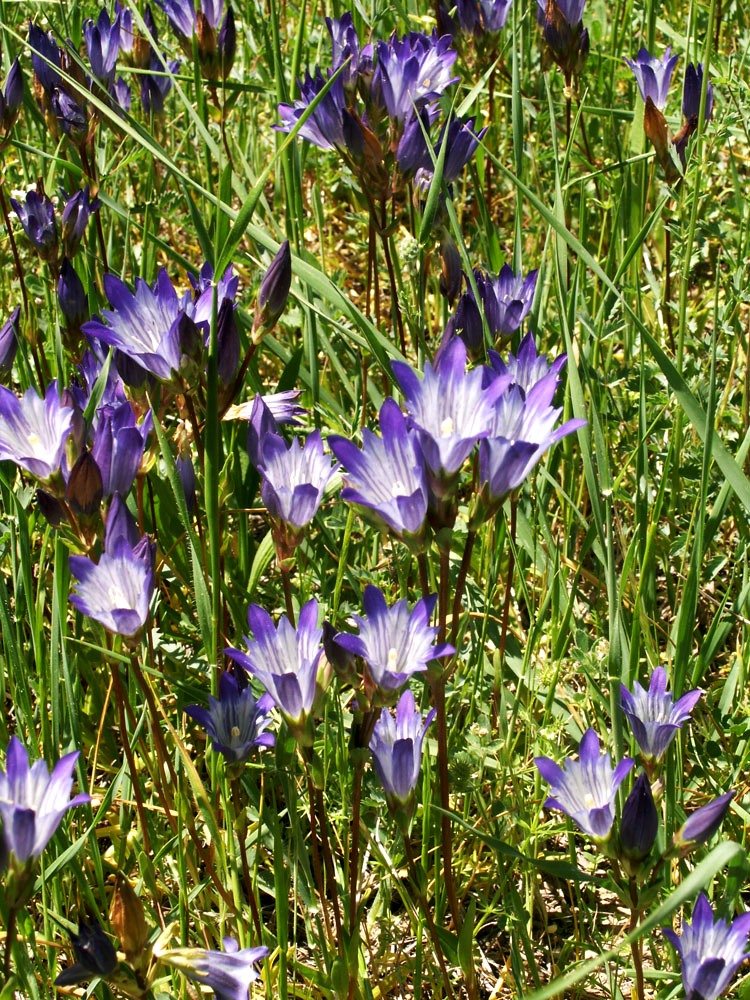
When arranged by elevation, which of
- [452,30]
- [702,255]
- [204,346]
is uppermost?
[452,30]

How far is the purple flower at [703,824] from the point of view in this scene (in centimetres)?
156

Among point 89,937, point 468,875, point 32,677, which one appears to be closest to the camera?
point 89,937

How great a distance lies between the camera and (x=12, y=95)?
2680 millimetres

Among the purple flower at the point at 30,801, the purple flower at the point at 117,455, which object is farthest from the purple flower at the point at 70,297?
the purple flower at the point at 30,801

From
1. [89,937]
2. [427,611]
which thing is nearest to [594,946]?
[427,611]

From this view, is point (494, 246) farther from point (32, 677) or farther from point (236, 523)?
point (32, 677)

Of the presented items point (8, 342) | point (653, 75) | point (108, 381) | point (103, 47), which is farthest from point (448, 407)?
point (103, 47)

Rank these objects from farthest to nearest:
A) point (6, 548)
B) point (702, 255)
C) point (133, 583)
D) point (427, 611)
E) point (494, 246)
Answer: point (494, 246)
point (702, 255)
point (6, 548)
point (133, 583)
point (427, 611)

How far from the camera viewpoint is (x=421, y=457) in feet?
4.87

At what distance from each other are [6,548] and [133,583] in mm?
987

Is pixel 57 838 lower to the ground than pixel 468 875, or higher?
higher

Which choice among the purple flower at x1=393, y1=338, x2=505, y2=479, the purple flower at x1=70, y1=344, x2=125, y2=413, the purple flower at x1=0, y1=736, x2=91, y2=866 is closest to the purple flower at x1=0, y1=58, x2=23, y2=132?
the purple flower at x1=70, y1=344, x2=125, y2=413

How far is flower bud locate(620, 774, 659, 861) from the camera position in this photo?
1539mm

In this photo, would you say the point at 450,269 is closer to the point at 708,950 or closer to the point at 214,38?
the point at 214,38
